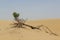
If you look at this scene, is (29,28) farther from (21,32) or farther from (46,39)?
(46,39)

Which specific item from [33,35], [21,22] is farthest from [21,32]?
[21,22]

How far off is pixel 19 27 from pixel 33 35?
1.36m

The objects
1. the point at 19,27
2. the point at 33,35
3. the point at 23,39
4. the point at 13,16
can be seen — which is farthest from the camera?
the point at 13,16

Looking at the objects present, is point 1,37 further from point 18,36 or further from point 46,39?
point 46,39

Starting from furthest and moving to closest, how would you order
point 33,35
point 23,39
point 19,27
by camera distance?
point 19,27, point 33,35, point 23,39

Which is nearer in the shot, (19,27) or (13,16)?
(19,27)

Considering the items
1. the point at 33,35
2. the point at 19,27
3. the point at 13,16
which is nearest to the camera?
the point at 33,35

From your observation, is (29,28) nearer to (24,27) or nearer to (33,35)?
(24,27)

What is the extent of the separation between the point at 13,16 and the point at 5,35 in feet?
7.75

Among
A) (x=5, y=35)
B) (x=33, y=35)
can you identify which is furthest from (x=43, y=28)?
(x=5, y=35)

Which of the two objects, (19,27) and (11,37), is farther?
(19,27)

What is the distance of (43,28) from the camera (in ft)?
42.2

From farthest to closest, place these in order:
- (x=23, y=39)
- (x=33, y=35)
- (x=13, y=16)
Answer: (x=13, y=16) → (x=33, y=35) → (x=23, y=39)

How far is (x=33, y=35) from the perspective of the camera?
34.3 feet
